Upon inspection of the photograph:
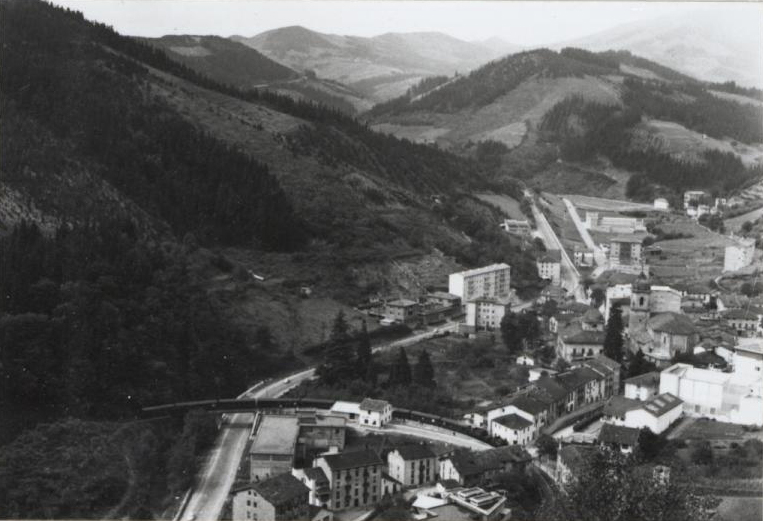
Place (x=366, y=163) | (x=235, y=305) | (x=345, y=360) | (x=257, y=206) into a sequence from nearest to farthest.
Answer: (x=345, y=360) → (x=235, y=305) → (x=257, y=206) → (x=366, y=163)

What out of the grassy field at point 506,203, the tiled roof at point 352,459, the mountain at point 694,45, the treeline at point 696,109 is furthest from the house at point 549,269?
the mountain at point 694,45

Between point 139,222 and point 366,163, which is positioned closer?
point 139,222

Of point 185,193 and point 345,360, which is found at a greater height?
point 185,193

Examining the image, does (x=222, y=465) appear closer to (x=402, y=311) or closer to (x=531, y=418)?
(x=531, y=418)

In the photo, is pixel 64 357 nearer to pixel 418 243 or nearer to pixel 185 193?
pixel 185 193

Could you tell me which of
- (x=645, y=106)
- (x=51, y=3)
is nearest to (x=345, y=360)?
(x=51, y=3)

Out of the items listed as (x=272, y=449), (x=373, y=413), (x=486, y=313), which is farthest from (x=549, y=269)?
(x=272, y=449)

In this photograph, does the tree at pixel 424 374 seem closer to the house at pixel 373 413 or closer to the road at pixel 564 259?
the house at pixel 373 413
